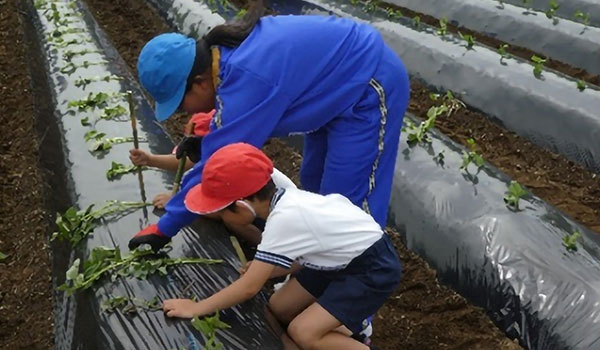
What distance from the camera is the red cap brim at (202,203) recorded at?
2717mm

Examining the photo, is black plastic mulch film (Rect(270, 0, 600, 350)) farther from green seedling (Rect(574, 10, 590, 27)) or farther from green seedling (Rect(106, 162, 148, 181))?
green seedling (Rect(574, 10, 590, 27))

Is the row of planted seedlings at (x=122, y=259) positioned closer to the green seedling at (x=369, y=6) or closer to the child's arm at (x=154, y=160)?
the child's arm at (x=154, y=160)

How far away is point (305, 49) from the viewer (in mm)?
2988

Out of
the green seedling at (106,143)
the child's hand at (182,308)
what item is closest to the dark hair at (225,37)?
the child's hand at (182,308)

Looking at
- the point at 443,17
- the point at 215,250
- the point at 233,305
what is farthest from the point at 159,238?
the point at 443,17

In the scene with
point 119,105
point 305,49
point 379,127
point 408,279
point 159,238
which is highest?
point 305,49

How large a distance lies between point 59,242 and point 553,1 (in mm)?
7628

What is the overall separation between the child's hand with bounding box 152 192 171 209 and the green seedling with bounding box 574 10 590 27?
239 inches

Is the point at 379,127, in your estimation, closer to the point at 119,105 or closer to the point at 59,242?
the point at 59,242

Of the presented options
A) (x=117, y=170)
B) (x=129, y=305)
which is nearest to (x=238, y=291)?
(x=129, y=305)

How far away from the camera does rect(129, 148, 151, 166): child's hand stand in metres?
3.66

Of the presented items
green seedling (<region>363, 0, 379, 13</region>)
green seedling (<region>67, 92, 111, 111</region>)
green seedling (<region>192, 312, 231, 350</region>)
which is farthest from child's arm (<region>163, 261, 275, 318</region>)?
green seedling (<region>363, 0, 379, 13</region>)

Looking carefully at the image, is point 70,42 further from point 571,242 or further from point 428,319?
point 571,242

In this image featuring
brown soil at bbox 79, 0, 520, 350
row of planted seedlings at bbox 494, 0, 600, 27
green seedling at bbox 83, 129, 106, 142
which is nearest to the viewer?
brown soil at bbox 79, 0, 520, 350
